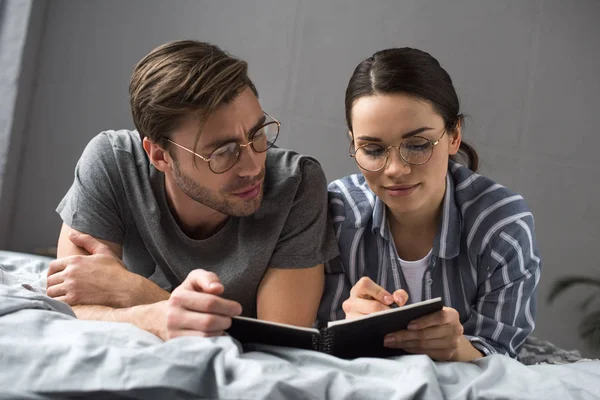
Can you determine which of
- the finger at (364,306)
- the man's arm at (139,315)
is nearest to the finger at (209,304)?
the man's arm at (139,315)

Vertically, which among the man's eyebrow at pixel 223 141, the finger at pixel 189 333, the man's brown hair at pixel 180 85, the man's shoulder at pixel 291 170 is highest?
the man's brown hair at pixel 180 85

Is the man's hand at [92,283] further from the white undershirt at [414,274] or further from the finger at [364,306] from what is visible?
the white undershirt at [414,274]

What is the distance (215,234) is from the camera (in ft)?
6.12

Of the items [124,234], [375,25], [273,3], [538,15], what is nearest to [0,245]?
[124,234]

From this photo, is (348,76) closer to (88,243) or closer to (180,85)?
(180,85)

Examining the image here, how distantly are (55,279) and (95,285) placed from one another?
11 centimetres

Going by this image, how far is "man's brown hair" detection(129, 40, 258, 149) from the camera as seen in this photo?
5.60 ft

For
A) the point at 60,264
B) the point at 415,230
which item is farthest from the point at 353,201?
the point at 60,264

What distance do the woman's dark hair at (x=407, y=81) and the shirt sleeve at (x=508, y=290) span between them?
1.11 feet

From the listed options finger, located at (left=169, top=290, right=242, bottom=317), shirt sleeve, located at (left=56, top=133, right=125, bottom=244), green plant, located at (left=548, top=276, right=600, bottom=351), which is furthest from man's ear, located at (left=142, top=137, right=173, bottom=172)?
green plant, located at (left=548, top=276, right=600, bottom=351)

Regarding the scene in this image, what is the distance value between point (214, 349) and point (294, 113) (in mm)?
2321

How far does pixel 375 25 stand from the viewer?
3275mm

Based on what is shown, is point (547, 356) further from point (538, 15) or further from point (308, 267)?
point (538, 15)

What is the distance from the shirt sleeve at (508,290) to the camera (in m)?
1.63
